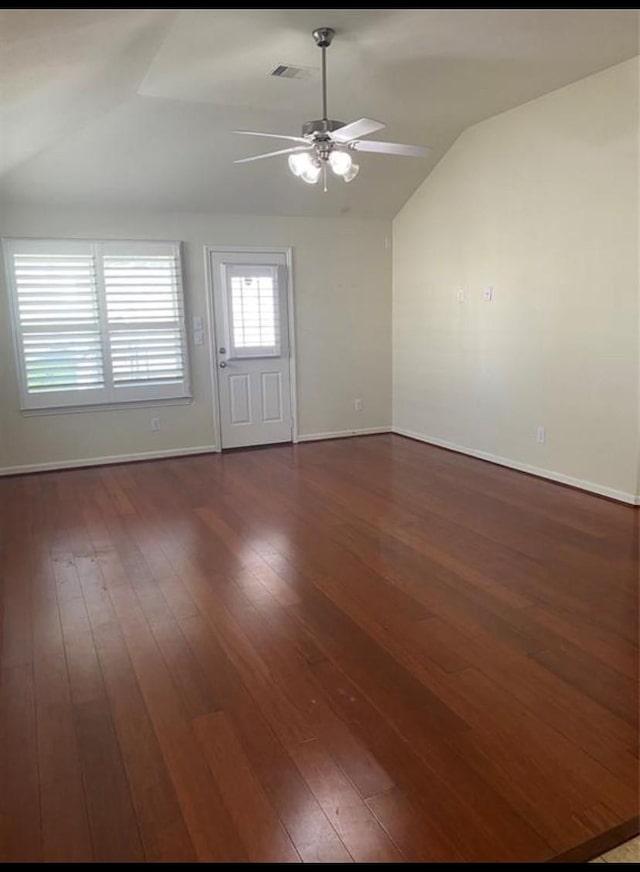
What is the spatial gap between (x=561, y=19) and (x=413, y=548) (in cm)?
306

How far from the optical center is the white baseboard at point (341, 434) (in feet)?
21.8

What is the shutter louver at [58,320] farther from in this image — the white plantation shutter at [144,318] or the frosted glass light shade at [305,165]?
the frosted glass light shade at [305,165]

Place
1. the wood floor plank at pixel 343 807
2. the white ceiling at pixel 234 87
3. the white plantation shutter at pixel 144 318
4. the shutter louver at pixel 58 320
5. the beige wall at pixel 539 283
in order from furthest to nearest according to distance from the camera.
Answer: the white plantation shutter at pixel 144 318, the shutter louver at pixel 58 320, the beige wall at pixel 539 283, the white ceiling at pixel 234 87, the wood floor plank at pixel 343 807

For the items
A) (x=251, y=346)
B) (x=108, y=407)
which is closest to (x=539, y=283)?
(x=251, y=346)

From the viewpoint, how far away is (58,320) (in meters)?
5.38

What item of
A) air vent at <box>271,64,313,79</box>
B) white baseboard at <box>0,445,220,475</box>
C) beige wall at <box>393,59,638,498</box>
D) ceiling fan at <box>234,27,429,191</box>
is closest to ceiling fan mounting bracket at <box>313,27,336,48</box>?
ceiling fan at <box>234,27,429,191</box>

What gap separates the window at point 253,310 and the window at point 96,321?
1.78ft

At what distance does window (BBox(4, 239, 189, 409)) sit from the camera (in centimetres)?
528

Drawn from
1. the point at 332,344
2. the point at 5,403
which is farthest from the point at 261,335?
the point at 5,403

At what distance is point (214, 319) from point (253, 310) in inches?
16.7

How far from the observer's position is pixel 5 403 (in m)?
5.33

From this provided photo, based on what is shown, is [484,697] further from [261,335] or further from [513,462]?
[261,335]

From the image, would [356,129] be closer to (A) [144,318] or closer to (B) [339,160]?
(B) [339,160]

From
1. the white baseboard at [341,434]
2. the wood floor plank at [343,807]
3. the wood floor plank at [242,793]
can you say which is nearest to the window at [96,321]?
the white baseboard at [341,434]
